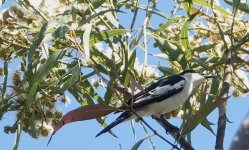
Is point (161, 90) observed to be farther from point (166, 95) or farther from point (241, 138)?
point (241, 138)

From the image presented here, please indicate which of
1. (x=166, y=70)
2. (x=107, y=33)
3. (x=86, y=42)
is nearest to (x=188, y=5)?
(x=166, y=70)

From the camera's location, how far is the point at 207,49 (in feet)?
6.63

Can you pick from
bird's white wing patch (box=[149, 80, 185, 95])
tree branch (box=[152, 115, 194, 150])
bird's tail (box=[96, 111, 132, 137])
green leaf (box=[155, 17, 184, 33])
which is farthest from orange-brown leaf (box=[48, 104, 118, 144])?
bird's white wing patch (box=[149, 80, 185, 95])

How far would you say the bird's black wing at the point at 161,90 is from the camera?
224cm

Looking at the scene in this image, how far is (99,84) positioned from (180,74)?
34 cm

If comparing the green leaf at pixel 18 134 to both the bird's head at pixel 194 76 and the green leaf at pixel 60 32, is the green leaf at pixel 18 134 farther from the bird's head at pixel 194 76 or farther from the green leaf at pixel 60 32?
the bird's head at pixel 194 76

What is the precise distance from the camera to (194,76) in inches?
89.8

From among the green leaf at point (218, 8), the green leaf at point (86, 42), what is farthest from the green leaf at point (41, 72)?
the green leaf at point (218, 8)

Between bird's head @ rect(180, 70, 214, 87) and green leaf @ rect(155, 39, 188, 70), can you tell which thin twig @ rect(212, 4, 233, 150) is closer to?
green leaf @ rect(155, 39, 188, 70)

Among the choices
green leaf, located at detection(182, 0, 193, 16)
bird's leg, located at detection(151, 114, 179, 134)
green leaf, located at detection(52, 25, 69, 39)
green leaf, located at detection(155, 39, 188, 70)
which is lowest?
bird's leg, located at detection(151, 114, 179, 134)

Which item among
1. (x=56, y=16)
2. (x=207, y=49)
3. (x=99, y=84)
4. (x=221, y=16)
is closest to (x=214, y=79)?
(x=207, y=49)

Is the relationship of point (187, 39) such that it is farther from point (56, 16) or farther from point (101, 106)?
point (101, 106)

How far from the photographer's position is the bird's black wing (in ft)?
7.36

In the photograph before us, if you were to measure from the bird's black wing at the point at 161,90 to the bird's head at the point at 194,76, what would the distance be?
48 millimetres
